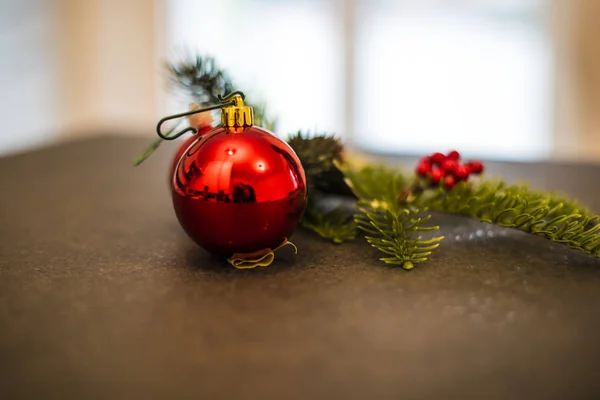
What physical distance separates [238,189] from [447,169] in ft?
0.79

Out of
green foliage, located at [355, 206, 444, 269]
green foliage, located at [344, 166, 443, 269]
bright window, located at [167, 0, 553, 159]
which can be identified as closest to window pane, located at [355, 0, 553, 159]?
bright window, located at [167, 0, 553, 159]


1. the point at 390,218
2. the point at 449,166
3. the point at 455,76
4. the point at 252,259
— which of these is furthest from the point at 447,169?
the point at 455,76

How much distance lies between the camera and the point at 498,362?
15.8 inches

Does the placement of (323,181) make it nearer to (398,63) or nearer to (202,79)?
(202,79)

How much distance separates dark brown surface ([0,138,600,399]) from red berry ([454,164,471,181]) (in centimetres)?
5

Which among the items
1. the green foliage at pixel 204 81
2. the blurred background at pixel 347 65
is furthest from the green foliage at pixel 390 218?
the blurred background at pixel 347 65

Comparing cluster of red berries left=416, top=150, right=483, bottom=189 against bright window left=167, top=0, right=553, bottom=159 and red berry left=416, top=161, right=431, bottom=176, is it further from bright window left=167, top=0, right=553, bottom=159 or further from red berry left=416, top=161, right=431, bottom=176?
bright window left=167, top=0, right=553, bottom=159

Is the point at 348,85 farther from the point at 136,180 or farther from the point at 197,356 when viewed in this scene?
the point at 197,356

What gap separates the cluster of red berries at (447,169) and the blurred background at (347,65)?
1794 mm

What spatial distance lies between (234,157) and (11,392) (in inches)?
9.5

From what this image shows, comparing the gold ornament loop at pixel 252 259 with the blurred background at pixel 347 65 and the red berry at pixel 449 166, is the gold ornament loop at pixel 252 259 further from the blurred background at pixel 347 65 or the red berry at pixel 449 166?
the blurred background at pixel 347 65

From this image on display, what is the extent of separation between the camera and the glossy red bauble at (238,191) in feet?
1.76

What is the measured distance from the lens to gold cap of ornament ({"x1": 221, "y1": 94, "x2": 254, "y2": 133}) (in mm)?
569

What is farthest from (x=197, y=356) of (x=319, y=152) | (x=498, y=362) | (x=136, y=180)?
(x=136, y=180)
